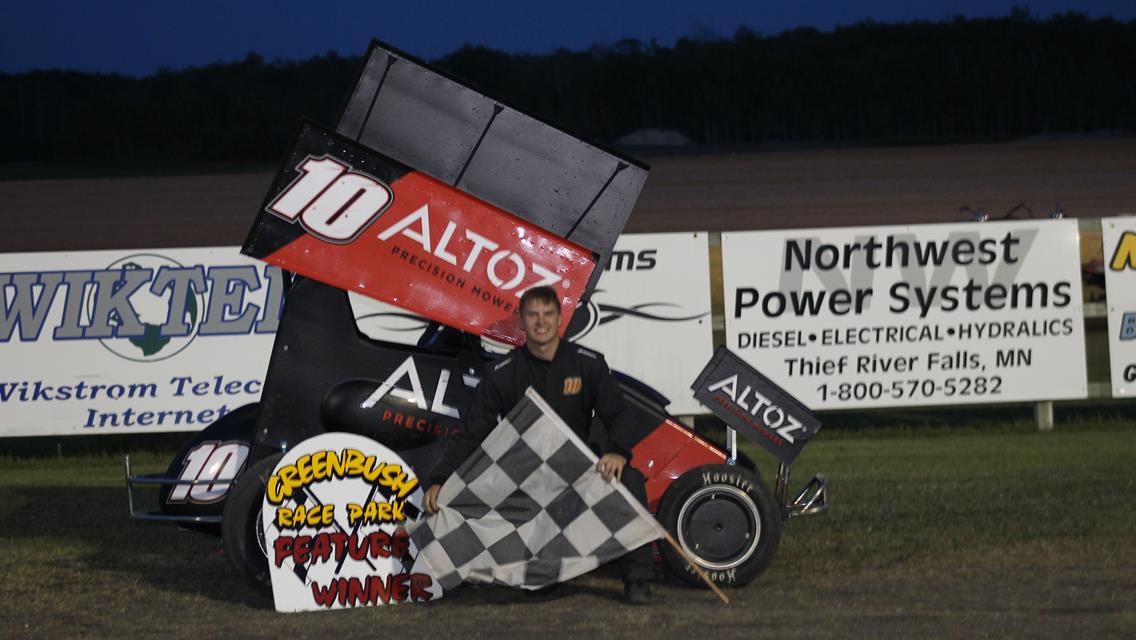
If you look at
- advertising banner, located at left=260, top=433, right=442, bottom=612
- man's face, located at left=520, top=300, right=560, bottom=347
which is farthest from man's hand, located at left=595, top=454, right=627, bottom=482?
advertising banner, located at left=260, top=433, right=442, bottom=612

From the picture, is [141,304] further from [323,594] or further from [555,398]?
[555,398]

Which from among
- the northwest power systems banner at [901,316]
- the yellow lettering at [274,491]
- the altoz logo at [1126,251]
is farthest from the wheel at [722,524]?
the altoz logo at [1126,251]

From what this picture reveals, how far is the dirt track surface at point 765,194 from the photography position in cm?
3612

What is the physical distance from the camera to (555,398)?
22.3 ft

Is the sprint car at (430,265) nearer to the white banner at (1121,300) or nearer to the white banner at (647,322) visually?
the white banner at (647,322)

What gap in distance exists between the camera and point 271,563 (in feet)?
22.9

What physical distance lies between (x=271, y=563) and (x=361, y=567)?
0.40 metres

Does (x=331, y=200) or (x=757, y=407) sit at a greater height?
(x=331, y=200)

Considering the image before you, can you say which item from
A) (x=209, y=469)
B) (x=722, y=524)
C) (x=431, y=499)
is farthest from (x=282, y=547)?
(x=722, y=524)

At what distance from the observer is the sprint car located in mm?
7176

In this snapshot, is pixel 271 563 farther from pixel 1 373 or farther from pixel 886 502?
pixel 1 373

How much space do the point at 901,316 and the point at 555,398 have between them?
6635 millimetres

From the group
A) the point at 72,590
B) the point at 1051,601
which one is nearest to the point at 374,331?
the point at 72,590

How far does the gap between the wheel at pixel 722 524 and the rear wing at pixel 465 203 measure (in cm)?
105
